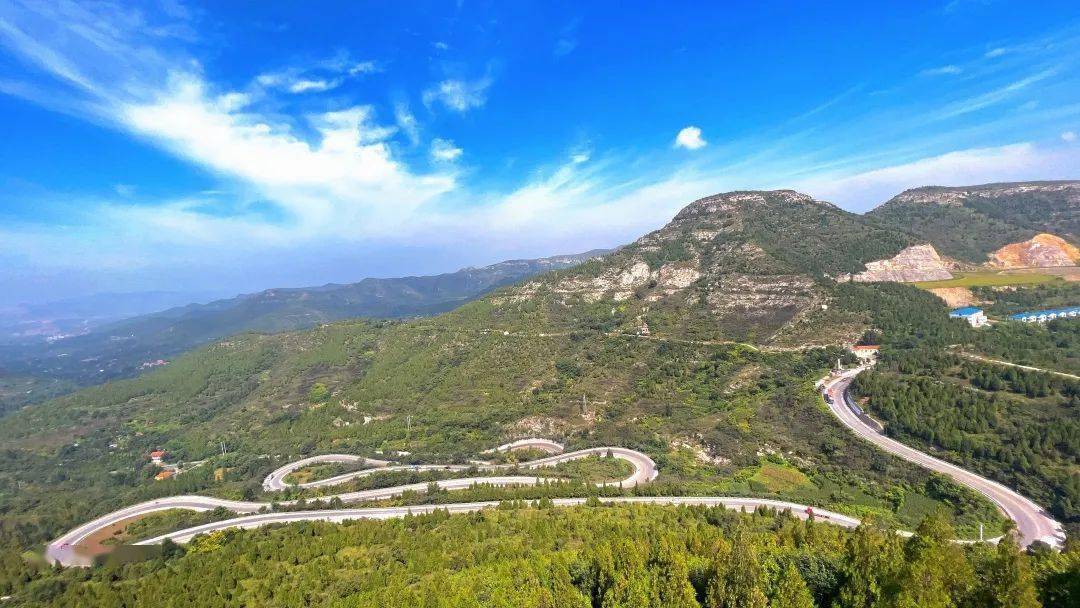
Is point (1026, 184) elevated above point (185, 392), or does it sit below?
above

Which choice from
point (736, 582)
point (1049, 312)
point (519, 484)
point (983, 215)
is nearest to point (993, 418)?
point (736, 582)

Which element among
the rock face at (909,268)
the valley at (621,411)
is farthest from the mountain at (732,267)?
the rock face at (909,268)

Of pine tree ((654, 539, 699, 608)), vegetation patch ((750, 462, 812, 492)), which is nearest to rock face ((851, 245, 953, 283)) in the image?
vegetation patch ((750, 462, 812, 492))

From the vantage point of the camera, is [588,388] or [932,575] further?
[588,388]

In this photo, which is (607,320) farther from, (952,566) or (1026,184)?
(1026,184)

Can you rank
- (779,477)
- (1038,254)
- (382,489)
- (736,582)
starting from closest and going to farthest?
(736,582), (779,477), (382,489), (1038,254)

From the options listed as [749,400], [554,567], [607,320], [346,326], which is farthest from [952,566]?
[346,326]

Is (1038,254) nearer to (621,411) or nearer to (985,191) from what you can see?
(985,191)
